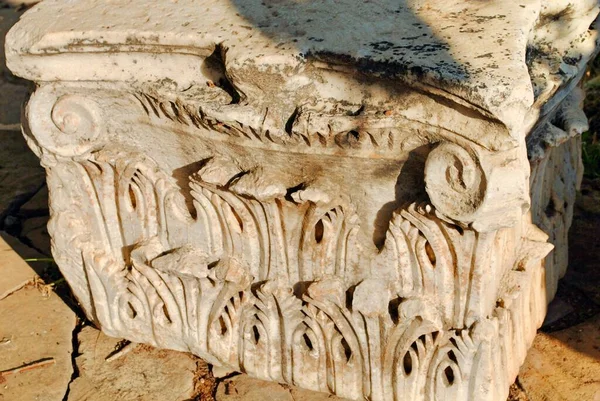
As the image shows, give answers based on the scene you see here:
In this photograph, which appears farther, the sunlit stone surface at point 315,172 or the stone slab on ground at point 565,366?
the stone slab on ground at point 565,366

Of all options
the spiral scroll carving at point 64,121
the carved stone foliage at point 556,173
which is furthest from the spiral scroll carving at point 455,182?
the spiral scroll carving at point 64,121

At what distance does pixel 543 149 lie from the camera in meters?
2.83

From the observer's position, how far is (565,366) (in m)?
2.96

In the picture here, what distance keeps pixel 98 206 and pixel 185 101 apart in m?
0.61

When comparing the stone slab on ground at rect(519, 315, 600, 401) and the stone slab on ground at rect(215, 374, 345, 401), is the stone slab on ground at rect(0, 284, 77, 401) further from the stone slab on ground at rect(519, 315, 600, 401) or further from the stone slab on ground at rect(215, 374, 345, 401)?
the stone slab on ground at rect(519, 315, 600, 401)

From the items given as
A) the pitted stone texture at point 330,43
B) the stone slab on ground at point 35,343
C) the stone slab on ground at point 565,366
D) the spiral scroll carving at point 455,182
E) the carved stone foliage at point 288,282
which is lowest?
the stone slab on ground at point 565,366

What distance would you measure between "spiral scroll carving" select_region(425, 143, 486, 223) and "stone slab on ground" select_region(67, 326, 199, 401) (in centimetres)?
114

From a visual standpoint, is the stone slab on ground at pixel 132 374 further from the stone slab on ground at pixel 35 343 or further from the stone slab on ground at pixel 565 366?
the stone slab on ground at pixel 565 366

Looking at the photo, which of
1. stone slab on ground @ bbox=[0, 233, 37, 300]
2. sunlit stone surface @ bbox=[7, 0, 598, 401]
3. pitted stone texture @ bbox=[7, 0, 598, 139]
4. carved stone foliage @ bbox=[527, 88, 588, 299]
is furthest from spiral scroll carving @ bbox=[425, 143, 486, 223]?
stone slab on ground @ bbox=[0, 233, 37, 300]

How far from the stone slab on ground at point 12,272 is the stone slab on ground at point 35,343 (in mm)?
39

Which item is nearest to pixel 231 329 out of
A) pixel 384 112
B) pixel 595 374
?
pixel 384 112

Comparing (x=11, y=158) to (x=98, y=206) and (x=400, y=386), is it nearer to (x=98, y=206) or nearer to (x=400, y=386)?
(x=98, y=206)

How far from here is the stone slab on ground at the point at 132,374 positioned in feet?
9.72

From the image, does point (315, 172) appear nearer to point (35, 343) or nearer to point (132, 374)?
point (132, 374)
